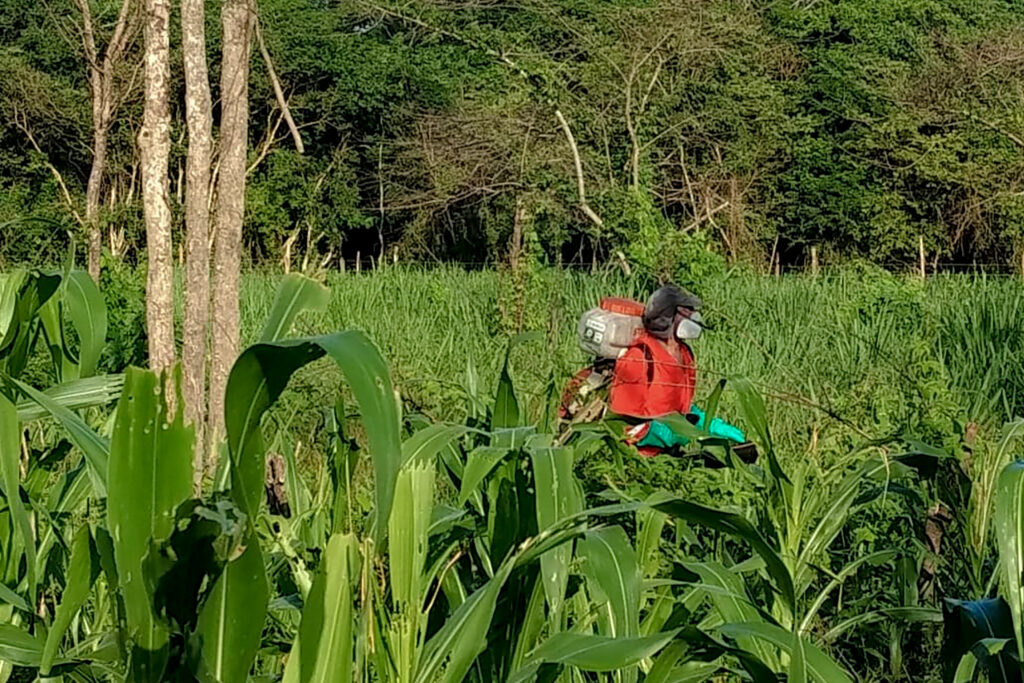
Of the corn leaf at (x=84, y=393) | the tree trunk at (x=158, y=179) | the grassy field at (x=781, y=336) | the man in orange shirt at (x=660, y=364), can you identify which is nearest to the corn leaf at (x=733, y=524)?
the corn leaf at (x=84, y=393)

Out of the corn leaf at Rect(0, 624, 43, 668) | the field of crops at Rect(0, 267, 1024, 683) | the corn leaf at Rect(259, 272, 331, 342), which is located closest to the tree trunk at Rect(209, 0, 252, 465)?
the field of crops at Rect(0, 267, 1024, 683)

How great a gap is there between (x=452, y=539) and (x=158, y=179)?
321 cm

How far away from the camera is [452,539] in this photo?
6.15 feet

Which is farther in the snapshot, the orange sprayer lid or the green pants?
the orange sprayer lid

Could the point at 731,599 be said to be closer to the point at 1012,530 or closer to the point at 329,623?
the point at 1012,530

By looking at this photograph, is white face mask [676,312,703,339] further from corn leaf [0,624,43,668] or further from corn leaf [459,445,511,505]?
corn leaf [0,624,43,668]

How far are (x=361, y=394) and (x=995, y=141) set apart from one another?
19943 mm

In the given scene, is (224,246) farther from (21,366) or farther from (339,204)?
(339,204)

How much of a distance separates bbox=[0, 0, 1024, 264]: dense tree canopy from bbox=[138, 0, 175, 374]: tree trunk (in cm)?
719

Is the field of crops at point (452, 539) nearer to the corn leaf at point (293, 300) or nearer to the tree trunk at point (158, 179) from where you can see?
the corn leaf at point (293, 300)

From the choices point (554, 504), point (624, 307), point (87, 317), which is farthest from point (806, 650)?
point (624, 307)

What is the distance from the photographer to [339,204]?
2598 centimetres

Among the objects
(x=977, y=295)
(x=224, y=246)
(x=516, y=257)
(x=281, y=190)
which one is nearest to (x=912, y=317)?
(x=977, y=295)

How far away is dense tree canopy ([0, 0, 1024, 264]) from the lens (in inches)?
599
